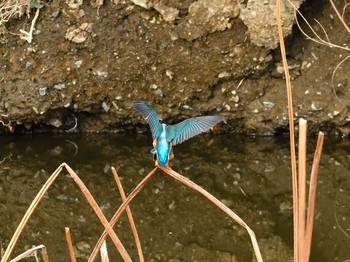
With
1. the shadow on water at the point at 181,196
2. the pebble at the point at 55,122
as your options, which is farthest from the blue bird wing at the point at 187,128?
the pebble at the point at 55,122

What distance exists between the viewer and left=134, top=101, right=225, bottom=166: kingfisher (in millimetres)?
2080

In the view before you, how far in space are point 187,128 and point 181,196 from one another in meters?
1.47

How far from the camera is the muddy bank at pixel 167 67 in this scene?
14.1 feet

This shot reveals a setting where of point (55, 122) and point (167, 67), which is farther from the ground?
point (167, 67)

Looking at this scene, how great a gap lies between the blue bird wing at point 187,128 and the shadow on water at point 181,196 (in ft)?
3.27

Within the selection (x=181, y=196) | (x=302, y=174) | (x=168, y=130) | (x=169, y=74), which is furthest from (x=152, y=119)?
(x=169, y=74)

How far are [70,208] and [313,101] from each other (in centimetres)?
151

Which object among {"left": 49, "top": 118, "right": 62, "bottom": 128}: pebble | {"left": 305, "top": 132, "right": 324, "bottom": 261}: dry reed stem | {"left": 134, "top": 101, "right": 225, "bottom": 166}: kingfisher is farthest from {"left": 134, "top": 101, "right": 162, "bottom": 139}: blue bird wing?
{"left": 49, "top": 118, "right": 62, "bottom": 128}: pebble

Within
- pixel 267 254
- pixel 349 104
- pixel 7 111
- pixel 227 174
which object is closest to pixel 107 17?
pixel 7 111

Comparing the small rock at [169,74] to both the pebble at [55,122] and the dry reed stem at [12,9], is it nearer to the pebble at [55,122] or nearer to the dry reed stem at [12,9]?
the pebble at [55,122]

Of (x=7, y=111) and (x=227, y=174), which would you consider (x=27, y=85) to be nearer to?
(x=7, y=111)

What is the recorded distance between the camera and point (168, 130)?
229cm

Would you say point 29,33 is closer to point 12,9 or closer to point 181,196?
point 12,9

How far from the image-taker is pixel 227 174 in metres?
3.95
